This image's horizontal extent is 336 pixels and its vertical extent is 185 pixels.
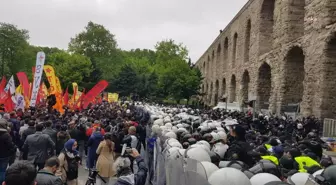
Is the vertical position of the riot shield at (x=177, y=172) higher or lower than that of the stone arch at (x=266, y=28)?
lower

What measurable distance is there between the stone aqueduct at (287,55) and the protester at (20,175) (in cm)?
1665

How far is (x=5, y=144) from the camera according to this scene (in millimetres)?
7098

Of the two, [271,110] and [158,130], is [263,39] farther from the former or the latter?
[158,130]

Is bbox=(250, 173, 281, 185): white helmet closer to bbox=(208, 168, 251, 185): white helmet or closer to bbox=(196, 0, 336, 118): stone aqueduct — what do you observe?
bbox=(208, 168, 251, 185): white helmet

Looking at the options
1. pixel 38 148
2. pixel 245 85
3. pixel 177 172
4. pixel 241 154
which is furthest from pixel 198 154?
pixel 245 85

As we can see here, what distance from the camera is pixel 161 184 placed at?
687 cm

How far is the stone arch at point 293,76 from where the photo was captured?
2298 cm

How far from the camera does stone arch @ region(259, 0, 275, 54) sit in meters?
28.7

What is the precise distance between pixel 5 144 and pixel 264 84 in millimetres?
23991

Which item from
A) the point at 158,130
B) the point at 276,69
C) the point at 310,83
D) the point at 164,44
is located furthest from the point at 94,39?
the point at 158,130

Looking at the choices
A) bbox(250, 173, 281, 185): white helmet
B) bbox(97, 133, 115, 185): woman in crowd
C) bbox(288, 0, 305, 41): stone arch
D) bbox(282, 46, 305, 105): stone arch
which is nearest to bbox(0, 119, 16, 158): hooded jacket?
bbox(97, 133, 115, 185): woman in crowd

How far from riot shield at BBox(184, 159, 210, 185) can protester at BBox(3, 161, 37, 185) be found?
1.46m

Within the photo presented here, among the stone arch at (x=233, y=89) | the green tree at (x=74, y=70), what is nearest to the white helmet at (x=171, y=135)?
the stone arch at (x=233, y=89)

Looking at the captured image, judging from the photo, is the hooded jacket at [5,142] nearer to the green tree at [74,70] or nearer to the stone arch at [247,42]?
the stone arch at [247,42]
